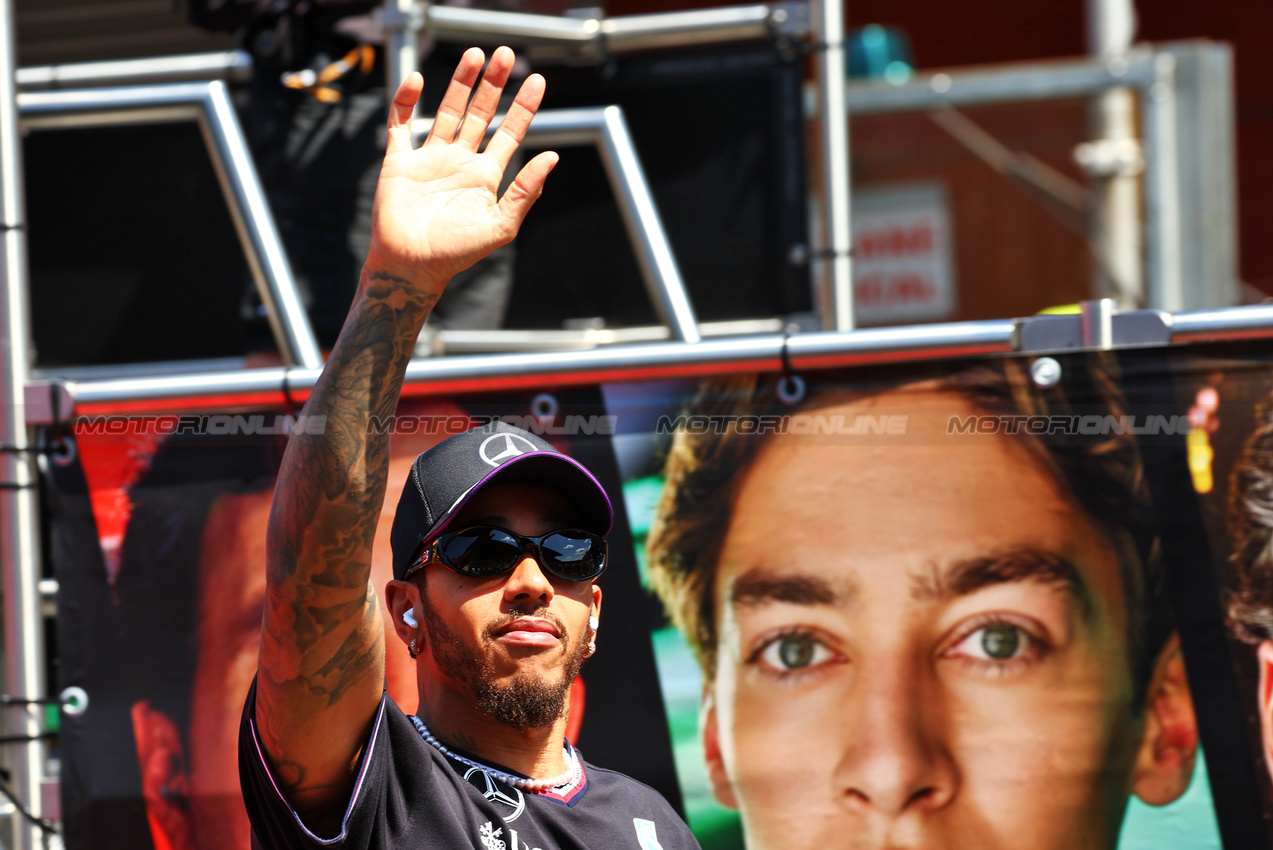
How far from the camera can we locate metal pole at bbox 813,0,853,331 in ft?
10.9

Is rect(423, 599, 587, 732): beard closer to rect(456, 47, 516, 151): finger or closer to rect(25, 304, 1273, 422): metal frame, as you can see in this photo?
rect(456, 47, 516, 151): finger

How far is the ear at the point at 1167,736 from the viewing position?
229cm

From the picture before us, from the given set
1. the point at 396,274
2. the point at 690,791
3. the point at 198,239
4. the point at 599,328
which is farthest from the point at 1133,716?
the point at 198,239

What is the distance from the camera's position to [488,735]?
1806 mm

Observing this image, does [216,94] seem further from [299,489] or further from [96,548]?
[299,489]

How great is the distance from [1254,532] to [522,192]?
1451mm

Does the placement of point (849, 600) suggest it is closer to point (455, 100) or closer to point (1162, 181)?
point (455, 100)

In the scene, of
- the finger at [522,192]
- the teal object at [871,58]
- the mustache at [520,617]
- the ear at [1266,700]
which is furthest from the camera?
the teal object at [871,58]

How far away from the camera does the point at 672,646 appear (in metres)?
2.48

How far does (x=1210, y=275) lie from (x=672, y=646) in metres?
4.23

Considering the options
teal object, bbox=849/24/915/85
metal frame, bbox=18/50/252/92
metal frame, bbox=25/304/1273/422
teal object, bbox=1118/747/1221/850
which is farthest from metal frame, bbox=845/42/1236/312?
teal object, bbox=1118/747/1221/850

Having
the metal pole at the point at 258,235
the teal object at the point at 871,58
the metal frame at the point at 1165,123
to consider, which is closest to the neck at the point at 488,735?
the metal pole at the point at 258,235

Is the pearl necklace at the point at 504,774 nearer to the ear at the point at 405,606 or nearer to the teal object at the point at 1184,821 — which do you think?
the ear at the point at 405,606

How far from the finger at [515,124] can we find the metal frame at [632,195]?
108 centimetres
